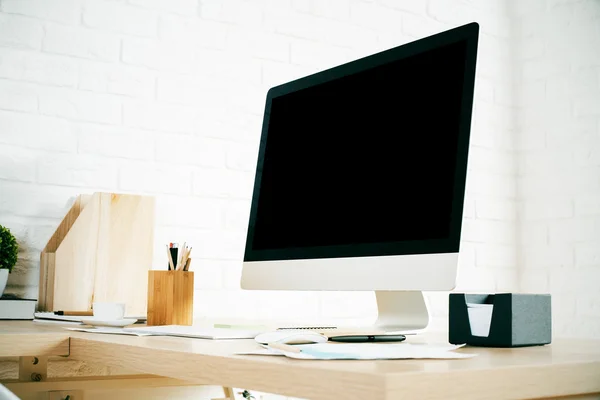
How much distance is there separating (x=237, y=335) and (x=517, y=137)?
208 cm

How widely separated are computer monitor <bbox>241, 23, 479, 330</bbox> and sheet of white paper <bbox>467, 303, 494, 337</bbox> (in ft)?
0.19

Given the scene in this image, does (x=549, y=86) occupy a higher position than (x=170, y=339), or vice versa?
(x=549, y=86)

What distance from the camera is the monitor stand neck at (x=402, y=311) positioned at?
129 centimetres

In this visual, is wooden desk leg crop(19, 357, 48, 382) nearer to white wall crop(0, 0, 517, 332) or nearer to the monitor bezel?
white wall crop(0, 0, 517, 332)

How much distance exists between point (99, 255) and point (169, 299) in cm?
42

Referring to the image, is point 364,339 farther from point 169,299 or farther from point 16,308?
point 16,308

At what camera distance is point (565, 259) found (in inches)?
103

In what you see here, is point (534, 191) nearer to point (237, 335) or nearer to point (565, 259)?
point (565, 259)

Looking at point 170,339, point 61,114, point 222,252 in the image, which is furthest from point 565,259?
point 170,339

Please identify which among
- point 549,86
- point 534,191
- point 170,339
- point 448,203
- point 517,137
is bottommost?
point 170,339

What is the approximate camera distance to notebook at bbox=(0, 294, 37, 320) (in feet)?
4.96

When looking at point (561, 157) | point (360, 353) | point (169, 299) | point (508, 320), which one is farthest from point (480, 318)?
point (561, 157)

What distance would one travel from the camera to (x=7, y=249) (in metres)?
1.60

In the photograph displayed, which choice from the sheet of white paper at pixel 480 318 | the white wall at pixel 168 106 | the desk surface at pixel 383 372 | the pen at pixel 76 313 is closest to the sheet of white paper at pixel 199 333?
the desk surface at pixel 383 372
